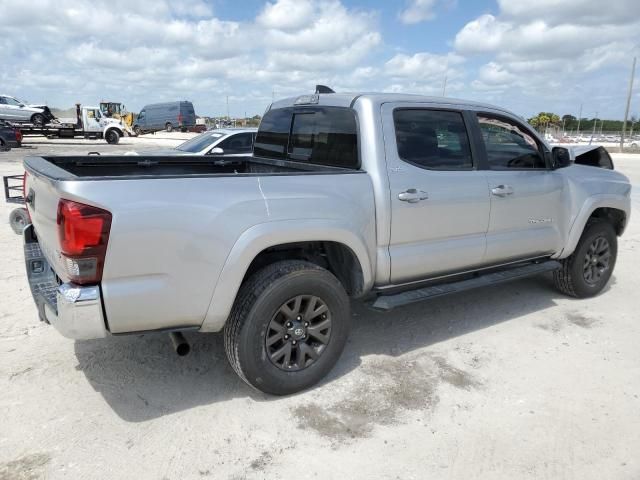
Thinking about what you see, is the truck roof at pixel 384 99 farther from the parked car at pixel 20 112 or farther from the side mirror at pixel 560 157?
the parked car at pixel 20 112

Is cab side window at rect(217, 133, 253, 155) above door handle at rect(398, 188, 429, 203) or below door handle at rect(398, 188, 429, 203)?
above

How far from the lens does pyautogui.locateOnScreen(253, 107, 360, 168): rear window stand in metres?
3.69

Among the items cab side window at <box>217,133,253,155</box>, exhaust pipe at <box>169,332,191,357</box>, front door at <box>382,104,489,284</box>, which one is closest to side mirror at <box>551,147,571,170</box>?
front door at <box>382,104,489,284</box>

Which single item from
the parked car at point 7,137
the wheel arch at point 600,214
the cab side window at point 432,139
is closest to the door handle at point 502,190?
the cab side window at point 432,139

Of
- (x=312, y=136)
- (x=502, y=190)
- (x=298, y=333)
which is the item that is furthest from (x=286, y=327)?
(x=502, y=190)

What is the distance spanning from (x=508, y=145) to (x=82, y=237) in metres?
3.52

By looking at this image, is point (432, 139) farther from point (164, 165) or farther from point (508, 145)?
point (164, 165)

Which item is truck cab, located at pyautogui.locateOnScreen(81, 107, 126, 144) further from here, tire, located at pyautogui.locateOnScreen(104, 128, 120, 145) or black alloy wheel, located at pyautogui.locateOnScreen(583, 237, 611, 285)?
black alloy wheel, located at pyautogui.locateOnScreen(583, 237, 611, 285)

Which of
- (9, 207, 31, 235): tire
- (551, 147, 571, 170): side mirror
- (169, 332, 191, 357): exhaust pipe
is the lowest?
(169, 332, 191, 357): exhaust pipe

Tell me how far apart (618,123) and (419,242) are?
10306cm

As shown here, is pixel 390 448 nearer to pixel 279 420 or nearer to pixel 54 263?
pixel 279 420

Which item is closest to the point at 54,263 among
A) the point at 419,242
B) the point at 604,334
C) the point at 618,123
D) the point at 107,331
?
the point at 107,331

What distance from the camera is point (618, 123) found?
90000 millimetres

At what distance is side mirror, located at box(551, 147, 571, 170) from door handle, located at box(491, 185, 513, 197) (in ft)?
2.44
